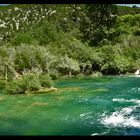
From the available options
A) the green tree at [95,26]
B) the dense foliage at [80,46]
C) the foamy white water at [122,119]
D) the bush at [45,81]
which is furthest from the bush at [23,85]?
the green tree at [95,26]

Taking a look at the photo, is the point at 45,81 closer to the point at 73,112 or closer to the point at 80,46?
the point at 73,112

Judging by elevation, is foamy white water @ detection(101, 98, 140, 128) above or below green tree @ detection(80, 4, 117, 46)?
below

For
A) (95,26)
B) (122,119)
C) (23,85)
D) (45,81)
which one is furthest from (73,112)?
(95,26)

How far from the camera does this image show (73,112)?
323 inches

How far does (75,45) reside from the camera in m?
20.2

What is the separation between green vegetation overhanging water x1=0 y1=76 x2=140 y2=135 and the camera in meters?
6.44

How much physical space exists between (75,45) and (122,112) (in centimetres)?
1255

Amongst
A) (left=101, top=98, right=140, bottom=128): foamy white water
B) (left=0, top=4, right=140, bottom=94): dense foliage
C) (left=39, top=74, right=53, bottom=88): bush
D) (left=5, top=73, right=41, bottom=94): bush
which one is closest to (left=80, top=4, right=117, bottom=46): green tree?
(left=0, top=4, right=140, bottom=94): dense foliage

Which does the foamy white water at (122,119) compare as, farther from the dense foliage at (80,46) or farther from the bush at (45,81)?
the dense foliage at (80,46)

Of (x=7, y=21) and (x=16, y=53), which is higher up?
(x=7, y=21)

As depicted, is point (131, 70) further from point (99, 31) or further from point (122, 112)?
point (122, 112)

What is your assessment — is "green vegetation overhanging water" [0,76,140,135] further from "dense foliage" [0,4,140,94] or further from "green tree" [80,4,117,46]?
"green tree" [80,4,117,46]

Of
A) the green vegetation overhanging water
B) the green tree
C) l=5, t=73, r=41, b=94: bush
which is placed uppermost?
the green tree
